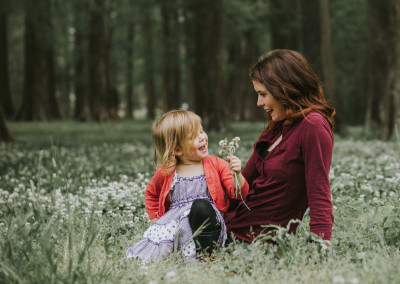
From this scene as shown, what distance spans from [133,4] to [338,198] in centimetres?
1688

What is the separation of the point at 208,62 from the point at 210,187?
1203cm

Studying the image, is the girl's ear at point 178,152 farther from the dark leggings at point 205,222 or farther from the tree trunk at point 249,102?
the tree trunk at point 249,102

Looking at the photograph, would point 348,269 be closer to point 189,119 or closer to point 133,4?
point 189,119

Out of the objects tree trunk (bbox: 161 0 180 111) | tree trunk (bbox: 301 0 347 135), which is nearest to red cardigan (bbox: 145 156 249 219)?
tree trunk (bbox: 301 0 347 135)

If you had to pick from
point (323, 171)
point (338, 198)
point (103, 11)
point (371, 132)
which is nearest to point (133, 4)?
point (103, 11)

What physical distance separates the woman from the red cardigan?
0.61 feet

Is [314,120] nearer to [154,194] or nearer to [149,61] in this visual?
[154,194]

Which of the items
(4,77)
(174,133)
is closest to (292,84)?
(174,133)

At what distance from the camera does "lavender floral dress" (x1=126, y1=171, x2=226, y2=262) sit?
347 cm

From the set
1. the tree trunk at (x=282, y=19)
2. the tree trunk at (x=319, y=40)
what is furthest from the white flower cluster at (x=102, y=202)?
the tree trunk at (x=282, y=19)

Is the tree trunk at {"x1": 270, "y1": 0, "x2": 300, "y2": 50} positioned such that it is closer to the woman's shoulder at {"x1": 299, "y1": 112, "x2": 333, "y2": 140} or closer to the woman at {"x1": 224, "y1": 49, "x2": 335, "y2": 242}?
the woman at {"x1": 224, "y1": 49, "x2": 335, "y2": 242}

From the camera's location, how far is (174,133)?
3.58m

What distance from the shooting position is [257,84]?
3477 mm

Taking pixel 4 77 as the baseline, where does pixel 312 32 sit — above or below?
above
